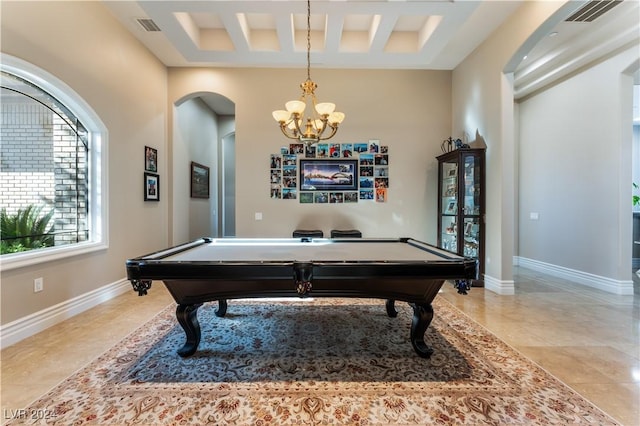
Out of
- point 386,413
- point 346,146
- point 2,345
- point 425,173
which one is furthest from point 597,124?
point 2,345

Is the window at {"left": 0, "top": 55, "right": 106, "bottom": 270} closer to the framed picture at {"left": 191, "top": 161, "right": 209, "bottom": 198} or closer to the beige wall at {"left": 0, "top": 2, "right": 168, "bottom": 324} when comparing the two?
the beige wall at {"left": 0, "top": 2, "right": 168, "bottom": 324}

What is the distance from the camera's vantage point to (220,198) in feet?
24.1

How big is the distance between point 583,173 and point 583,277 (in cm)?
161

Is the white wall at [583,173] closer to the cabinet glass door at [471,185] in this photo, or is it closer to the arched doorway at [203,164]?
the cabinet glass door at [471,185]

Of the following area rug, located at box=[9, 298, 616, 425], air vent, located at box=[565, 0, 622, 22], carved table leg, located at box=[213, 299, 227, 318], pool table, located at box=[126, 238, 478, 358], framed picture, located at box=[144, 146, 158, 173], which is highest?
air vent, located at box=[565, 0, 622, 22]

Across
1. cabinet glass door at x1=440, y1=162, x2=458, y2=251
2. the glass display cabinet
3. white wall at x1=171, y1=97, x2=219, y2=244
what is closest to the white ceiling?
white wall at x1=171, y1=97, x2=219, y2=244

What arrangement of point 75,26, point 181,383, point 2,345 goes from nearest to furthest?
A: point 181,383, point 2,345, point 75,26

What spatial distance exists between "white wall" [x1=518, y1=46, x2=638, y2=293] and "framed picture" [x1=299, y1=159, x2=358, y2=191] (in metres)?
3.40

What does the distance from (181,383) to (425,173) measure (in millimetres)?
4766

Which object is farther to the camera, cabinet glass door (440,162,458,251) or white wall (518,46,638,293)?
cabinet glass door (440,162,458,251)

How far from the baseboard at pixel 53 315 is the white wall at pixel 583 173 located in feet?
22.4

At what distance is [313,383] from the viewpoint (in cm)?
193

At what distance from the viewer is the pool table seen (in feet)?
6.38

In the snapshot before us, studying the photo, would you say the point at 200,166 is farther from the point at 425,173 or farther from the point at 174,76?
the point at 425,173
